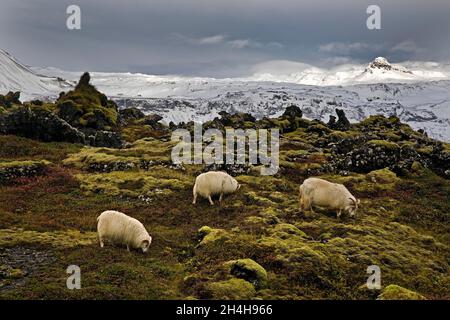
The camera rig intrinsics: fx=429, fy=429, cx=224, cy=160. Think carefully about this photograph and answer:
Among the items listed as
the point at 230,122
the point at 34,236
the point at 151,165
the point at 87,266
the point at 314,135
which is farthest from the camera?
the point at 230,122

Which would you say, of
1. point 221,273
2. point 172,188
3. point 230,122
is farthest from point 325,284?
point 230,122

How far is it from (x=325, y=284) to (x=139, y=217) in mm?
13961

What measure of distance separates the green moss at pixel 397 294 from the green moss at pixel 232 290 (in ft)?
15.4

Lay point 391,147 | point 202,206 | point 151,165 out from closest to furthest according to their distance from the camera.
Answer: point 202,206
point 151,165
point 391,147

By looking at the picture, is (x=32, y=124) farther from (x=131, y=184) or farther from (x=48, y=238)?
(x=48, y=238)

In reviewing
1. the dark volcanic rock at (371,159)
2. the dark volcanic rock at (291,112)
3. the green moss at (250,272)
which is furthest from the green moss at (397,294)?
the dark volcanic rock at (291,112)

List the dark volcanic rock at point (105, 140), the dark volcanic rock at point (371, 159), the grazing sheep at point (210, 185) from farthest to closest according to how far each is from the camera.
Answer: the dark volcanic rock at point (105, 140)
the dark volcanic rock at point (371, 159)
the grazing sheep at point (210, 185)

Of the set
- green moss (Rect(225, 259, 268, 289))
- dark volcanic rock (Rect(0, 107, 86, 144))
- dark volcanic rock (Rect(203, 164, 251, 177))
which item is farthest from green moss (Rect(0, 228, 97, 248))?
dark volcanic rock (Rect(0, 107, 86, 144))

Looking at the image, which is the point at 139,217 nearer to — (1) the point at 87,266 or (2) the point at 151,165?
(1) the point at 87,266

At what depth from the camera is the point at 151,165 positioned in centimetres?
4072

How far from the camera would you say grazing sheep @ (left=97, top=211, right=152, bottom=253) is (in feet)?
68.6

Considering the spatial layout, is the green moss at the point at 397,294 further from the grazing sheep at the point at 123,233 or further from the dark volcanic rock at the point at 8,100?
the dark volcanic rock at the point at 8,100

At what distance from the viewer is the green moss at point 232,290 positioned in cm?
1508

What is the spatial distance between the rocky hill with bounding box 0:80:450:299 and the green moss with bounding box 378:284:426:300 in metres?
0.03
